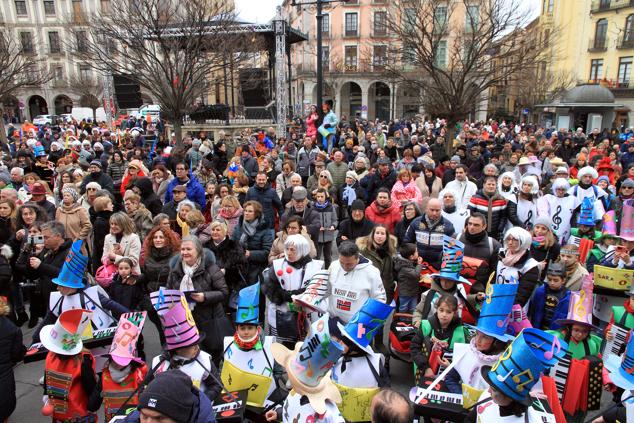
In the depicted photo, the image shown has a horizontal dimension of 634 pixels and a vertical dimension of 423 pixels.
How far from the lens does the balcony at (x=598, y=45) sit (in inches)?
1522

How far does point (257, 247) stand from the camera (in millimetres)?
5844

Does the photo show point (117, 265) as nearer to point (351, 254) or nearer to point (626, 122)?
point (351, 254)

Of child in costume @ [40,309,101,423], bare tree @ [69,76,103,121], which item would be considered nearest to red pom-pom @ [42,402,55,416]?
child in costume @ [40,309,101,423]

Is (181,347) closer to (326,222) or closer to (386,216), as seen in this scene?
(326,222)

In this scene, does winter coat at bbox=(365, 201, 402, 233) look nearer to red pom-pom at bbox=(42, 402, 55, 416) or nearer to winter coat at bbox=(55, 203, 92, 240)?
winter coat at bbox=(55, 203, 92, 240)

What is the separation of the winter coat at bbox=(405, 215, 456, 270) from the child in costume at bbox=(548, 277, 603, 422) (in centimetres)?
188

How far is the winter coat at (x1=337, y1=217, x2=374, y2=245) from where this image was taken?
20.5 feet

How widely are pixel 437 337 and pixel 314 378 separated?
1530 mm

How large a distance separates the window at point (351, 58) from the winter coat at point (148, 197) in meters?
40.7

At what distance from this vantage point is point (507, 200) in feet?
21.7

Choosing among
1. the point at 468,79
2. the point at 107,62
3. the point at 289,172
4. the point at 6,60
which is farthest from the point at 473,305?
the point at 6,60

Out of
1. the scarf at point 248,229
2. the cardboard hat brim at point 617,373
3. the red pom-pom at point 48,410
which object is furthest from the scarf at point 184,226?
the cardboard hat brim at point 617,373

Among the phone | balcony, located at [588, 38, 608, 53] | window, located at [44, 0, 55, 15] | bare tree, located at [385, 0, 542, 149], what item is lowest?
the phone

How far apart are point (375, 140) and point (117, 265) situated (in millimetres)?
11654
